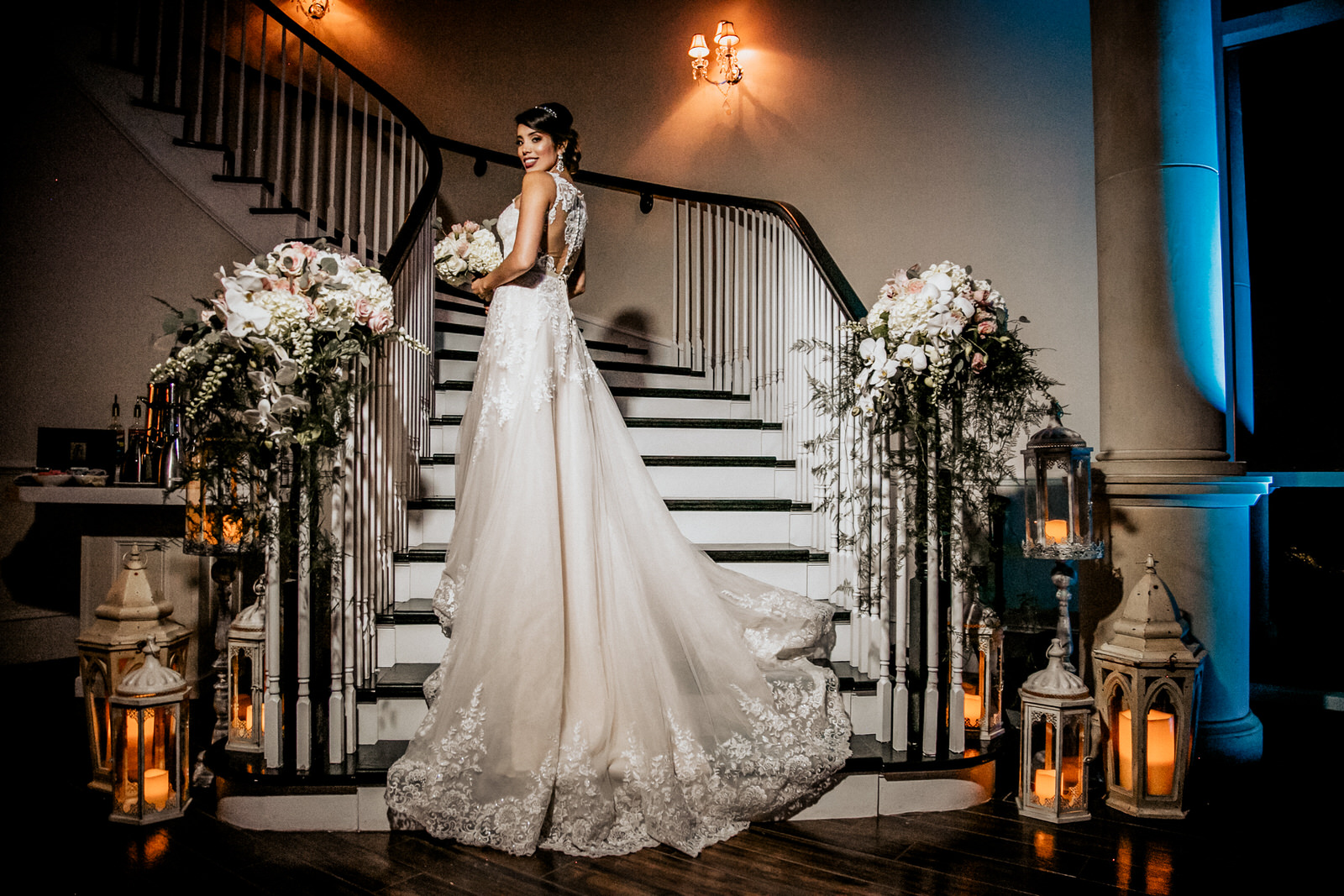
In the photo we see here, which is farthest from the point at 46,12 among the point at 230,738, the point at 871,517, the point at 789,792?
the point at 789,792

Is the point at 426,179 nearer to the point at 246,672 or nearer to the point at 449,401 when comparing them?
the point at 449,401

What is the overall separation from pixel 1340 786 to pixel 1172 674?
0.88 m

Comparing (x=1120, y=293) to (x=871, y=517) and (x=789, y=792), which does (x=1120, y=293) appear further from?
(x=789, y=792)

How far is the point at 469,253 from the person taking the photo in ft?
10.2

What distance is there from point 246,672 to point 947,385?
2455 mm

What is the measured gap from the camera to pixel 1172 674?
252 centimetres

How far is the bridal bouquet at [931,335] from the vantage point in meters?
2.52

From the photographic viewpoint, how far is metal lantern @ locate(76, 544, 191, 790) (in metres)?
2.56

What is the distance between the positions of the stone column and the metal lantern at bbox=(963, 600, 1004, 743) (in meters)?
0.39

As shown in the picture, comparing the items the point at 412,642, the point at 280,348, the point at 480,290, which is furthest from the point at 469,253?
the point at 412,642

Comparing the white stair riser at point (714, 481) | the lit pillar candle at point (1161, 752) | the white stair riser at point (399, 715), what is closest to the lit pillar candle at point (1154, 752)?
the lit pillar candle at point (1161, 752)

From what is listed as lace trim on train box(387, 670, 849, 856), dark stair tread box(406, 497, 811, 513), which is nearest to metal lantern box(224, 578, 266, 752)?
lace trim on train box(387, 670, 849, 856)

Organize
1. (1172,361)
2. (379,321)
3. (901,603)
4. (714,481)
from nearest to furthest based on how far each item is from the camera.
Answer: (379,321) → (901,603) → (1172,361) → (714,481)

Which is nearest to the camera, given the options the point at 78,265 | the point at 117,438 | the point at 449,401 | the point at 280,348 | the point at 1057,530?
the point at 280,348
